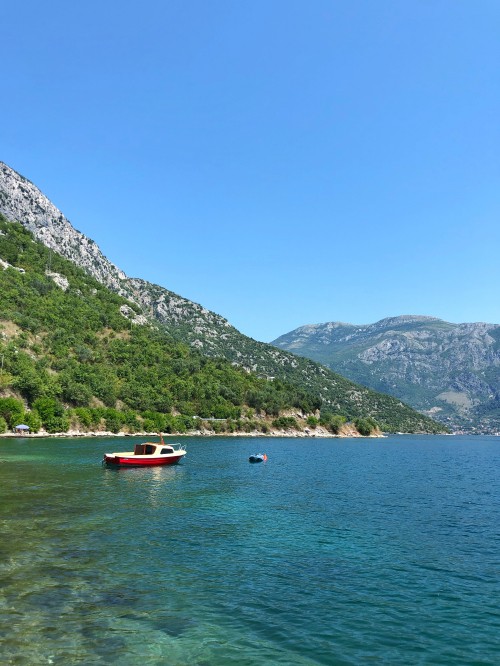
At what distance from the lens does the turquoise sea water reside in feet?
53.1

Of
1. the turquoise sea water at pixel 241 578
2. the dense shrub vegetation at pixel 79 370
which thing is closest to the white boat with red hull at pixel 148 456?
the turquoise sea water at pixel 241 578

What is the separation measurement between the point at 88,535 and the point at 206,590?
11752 mm

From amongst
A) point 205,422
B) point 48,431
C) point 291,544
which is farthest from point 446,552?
point 205,422

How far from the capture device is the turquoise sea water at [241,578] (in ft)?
53.1

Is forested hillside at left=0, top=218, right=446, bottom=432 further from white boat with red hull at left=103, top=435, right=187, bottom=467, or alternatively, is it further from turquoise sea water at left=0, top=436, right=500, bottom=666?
turquoise sea water at left=0, top=436, right=500, bottom=666

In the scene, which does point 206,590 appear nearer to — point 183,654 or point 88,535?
point 183,654

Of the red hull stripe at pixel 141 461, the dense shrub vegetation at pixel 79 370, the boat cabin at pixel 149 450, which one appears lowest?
the red hull stripe at pixel 141 461

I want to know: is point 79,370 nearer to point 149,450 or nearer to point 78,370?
point 78,370

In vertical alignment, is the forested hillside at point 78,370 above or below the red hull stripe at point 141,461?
above

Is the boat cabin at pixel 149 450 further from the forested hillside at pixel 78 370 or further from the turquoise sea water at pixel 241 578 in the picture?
the forested hillside at pixel 78 370

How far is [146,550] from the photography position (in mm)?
27469

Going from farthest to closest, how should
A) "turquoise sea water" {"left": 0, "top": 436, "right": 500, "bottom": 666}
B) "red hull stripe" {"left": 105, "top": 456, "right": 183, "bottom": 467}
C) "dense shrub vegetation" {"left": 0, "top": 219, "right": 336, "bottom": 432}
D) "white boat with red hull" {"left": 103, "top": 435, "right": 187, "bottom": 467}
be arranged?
1. "dense shrub vegetation" {"left": 0, "top": 219, "right": 336, "bottom": 432}
2. "white boat with red hull" {"left": 103, "top": 435, "right": 187, "bottom": 467}
3. "red hull stripe" {"left": 105, "top": 456, "right": 183, "bottom": 467}
4. "turquoise sea water" {"left": 0, "top": 436, "right": 500, "bottom": 666}

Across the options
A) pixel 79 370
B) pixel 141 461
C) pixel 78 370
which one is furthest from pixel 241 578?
pixel 79 370

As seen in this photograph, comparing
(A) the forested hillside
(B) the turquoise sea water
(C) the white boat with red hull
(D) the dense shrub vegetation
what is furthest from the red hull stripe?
(A) the forested hillside
